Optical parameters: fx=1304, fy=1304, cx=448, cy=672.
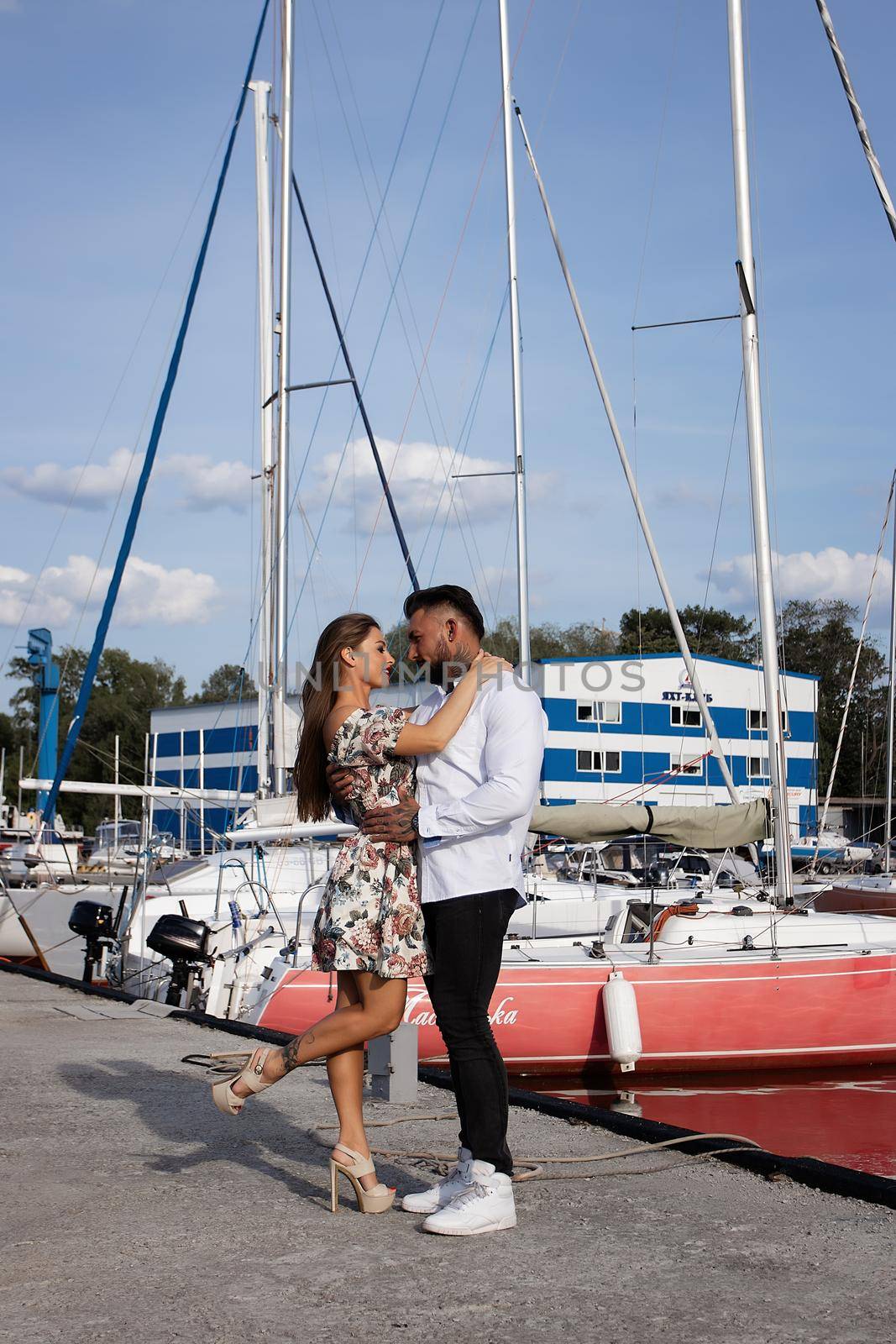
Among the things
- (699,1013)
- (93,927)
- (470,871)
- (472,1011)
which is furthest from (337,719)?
(93,927)

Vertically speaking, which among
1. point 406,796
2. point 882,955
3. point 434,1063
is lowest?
point 434,1063

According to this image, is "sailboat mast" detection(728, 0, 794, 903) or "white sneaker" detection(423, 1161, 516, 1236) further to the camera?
"sailboat mast" detection(728, 0, 794, 903)

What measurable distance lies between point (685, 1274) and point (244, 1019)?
8.11 metres

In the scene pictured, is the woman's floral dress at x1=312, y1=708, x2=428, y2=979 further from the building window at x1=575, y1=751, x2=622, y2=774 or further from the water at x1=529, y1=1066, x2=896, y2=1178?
the building window at x1=575, y1=751, x2=622, y2=774

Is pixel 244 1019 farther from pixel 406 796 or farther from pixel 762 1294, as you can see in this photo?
pixel 762 1294

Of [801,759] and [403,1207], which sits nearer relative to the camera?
[403,1207]

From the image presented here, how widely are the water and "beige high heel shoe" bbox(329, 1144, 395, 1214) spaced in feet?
18.7

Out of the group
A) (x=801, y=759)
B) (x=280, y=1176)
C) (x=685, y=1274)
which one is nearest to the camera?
(x=685, y=1274)

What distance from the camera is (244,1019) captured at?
10.9 m

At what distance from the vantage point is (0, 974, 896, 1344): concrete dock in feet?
9.34

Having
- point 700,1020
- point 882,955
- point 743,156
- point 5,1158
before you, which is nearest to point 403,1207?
point 5,1158

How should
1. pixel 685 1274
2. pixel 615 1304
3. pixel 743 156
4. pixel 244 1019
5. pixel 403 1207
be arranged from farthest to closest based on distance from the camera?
1. pixel 743 156
2. pixel 244 1019
3. pixel 403 1207
4. pixel 685 1274
5. pixel 615 1304

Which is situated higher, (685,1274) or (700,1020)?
(685,1274)

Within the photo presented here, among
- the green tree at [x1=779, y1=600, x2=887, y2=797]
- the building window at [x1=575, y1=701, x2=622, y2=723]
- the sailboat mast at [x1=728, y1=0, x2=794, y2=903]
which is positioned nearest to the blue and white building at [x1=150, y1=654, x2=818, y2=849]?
the building window at [x1=575, y1=701, x2=622, y2=723]
